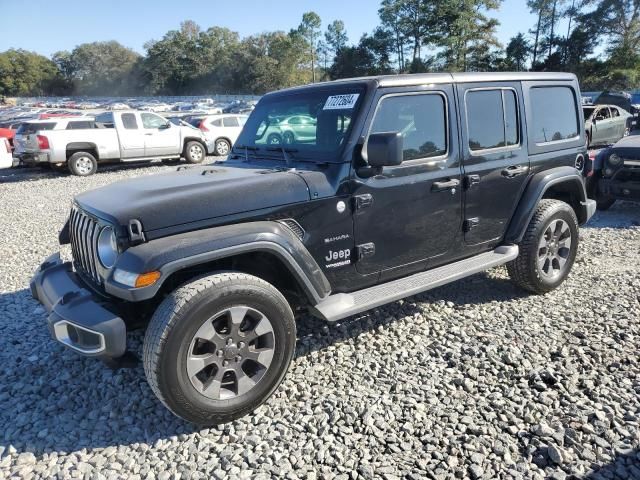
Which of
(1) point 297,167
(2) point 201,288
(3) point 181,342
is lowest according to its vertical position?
(3) point 181,342

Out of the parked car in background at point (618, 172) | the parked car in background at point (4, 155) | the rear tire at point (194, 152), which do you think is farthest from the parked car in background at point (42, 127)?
the parked car in background at point (618, 172)

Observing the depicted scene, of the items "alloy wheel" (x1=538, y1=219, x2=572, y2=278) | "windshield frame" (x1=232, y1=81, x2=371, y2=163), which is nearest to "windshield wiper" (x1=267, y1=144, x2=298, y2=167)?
"windshield frame" (x1=232, y1=81, x2=371, y2=163)

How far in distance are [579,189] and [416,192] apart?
222 cm

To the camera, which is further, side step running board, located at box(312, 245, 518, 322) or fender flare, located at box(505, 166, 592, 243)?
fender flare, located at box(505, 166, 592, 243)

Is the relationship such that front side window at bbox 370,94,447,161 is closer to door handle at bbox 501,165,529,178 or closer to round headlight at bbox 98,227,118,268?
door handle at bbox 501,165,529,178

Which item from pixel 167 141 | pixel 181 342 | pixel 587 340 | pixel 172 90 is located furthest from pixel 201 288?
pixel 172 90

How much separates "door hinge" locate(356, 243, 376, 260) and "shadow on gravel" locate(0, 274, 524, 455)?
84cm

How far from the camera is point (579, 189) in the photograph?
4.77 metres

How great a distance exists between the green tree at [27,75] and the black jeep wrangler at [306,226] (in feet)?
387

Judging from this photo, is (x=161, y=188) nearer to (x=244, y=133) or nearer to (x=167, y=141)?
(x=244, y=133)

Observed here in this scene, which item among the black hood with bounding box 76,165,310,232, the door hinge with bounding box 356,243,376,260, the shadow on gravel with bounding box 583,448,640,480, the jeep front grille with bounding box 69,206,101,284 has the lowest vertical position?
the shadow on gravel with bounding box 583,448,640,480

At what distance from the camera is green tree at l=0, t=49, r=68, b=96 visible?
328ft

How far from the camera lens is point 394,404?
120 inches

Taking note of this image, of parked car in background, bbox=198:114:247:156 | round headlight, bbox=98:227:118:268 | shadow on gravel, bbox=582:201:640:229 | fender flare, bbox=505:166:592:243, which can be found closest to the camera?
round headlight, bbox=98:227:118:268
